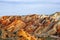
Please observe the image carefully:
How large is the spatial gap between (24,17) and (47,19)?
45.6ft

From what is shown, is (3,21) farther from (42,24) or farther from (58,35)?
(58,35)

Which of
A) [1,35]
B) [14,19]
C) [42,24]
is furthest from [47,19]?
[1,35]

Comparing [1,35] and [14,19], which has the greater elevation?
[1,35]

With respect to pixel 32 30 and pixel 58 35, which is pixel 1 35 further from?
pixel 32 30

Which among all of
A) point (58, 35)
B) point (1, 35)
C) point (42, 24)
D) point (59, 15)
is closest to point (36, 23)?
point (42, 24)

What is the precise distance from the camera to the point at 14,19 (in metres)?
79.2

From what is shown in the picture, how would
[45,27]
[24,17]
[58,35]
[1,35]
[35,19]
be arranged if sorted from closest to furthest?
[1,35] → [58,35] → [45,27] → [35,19] → [24,17]

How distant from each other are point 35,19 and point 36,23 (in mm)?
4465

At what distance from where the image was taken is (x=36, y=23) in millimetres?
73375

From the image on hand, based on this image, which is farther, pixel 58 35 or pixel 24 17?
pixel 24 17

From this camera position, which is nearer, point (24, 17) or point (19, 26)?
point (19, 26)

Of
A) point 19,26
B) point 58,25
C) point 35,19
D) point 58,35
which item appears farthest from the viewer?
point 35,19

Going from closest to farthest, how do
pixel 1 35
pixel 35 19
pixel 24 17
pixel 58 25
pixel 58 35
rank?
1. pixel 1 35
2. pixel 58 35
3. pixel 58 25
4. pixel 35 19
5. pixel 24 17

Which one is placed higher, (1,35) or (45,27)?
(1,35)
